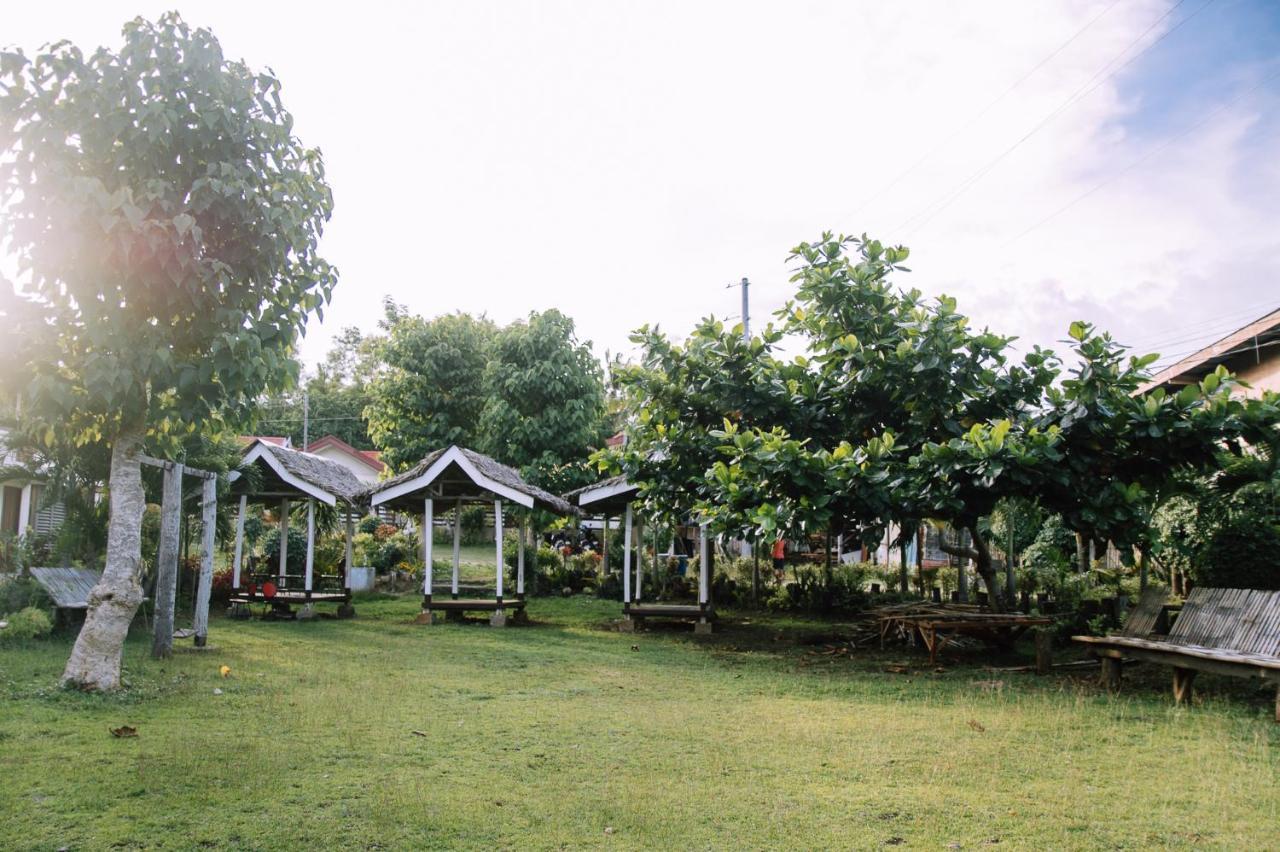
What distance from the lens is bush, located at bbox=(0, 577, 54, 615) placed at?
1256 centimetres

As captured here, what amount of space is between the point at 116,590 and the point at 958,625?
9799 mm

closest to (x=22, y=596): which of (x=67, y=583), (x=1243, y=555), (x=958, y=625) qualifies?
(x=67, y=583)

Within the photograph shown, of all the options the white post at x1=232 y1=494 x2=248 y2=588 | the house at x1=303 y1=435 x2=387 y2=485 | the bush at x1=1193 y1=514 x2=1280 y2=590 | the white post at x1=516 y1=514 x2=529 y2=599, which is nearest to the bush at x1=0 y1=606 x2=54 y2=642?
the white post at x1=232 y1=494 x2=248 y2=588

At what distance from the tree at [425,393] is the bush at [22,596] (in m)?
15.4

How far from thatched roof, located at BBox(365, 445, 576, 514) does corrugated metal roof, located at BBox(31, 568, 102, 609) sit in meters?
5.29

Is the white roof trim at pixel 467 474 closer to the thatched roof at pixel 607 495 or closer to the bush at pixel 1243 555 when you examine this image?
the thatched roof at pixel 607 495

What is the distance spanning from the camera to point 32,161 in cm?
803

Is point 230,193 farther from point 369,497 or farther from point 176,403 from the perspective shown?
point 369,497

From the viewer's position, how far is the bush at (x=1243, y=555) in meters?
12.4

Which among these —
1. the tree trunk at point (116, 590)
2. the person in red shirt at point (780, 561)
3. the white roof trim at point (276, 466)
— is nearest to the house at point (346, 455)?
the person in red shirt at point (780, 561)

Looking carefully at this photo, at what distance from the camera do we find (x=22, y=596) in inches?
500

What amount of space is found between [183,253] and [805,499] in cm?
719

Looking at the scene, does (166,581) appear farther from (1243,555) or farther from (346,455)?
(346,455)

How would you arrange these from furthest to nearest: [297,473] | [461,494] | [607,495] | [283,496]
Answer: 1. [461,494]
2. [283,496]
3. [297,473]
4. [607,495]
